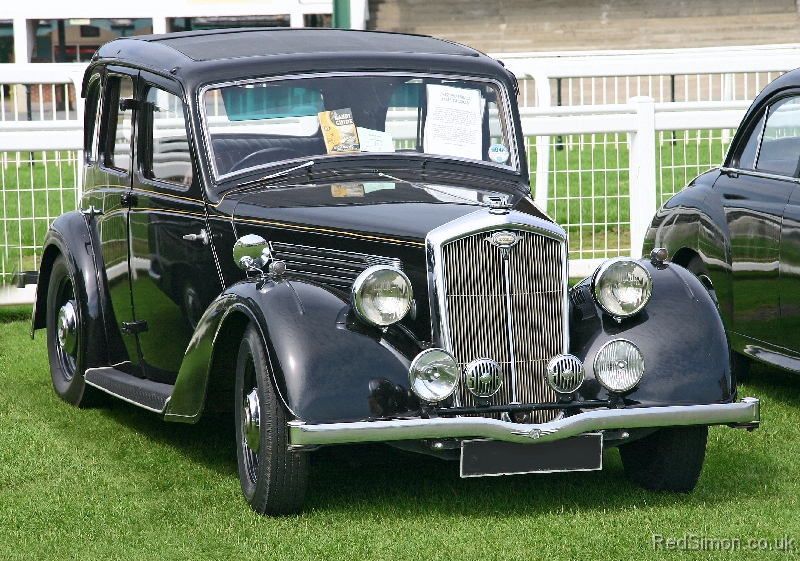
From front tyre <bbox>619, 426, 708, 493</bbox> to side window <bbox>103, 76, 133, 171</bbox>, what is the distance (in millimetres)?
2952

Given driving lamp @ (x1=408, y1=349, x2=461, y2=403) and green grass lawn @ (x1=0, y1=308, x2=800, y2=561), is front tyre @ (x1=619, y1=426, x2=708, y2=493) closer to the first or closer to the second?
green grass lawn @ (x1=0, y1=308, x2=800, y2=561)

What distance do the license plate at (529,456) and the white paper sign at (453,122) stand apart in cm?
169

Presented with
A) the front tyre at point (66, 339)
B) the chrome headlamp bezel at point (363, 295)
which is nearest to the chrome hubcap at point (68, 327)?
the front tyre at point (66, 339)

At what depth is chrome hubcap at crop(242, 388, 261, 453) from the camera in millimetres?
4824

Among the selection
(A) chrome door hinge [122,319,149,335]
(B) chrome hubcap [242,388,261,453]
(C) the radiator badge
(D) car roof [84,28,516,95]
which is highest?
(D) car roof [84,28,516,95]

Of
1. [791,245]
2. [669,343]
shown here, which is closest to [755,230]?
[791,245]

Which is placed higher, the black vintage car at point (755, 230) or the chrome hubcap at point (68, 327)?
the black vintage car at point (755, 230)

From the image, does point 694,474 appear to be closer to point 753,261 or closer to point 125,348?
point 753,261

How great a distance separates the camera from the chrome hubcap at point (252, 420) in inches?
190

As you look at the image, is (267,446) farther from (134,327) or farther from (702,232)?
(702,232)

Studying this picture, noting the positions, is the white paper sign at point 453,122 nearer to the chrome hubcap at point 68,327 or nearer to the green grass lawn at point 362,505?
the green grass lawn at point 362,505

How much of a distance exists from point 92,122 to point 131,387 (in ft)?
5.82

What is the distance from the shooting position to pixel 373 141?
5.70 meters

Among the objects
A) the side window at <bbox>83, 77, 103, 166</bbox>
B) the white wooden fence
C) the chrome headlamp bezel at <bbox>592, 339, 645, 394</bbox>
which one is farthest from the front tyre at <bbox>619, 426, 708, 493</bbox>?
the white wooden fence
